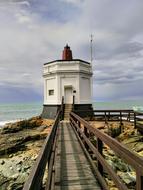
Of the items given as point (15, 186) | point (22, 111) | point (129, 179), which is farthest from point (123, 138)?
point (22, 111)

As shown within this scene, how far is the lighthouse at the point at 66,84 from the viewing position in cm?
2420

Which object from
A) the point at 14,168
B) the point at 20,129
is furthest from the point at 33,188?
the point at 20,129

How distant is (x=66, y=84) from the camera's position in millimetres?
24203

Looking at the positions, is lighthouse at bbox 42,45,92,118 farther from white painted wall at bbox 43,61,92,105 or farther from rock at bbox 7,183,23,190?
rock at bbox 7,183,23,190

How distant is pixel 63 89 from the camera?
24.3m

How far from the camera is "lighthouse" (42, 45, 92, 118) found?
953 inches

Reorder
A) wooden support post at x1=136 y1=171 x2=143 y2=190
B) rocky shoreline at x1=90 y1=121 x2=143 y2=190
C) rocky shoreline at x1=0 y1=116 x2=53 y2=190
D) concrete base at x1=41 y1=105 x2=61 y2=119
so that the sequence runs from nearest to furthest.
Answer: wooden support post at x1=136 y1=171 x2=143 y2=190 < rocky shoreline at x1=0 y1=116 x2=53 y2=190 < rocky shoreline at x1=90 y1=121 x2=143 y2=190 < concrete base at x1=41 y1=105 x2=61 y2=119

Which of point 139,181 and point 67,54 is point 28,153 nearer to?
point 139,181

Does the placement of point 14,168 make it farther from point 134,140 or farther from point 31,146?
point 134,140

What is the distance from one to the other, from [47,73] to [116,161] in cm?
1631

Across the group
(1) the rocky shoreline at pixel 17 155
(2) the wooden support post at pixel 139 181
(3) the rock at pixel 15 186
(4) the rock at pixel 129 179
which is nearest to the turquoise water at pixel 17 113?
(1) the rocky shoreline at pixel 17 155

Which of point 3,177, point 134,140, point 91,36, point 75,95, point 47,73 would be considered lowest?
point 3,177

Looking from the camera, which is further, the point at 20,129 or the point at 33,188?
the point at 20,129

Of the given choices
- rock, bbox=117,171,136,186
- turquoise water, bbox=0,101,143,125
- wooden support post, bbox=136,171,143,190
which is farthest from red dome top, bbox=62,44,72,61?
turquoise water, bbox=0,101,143,125
